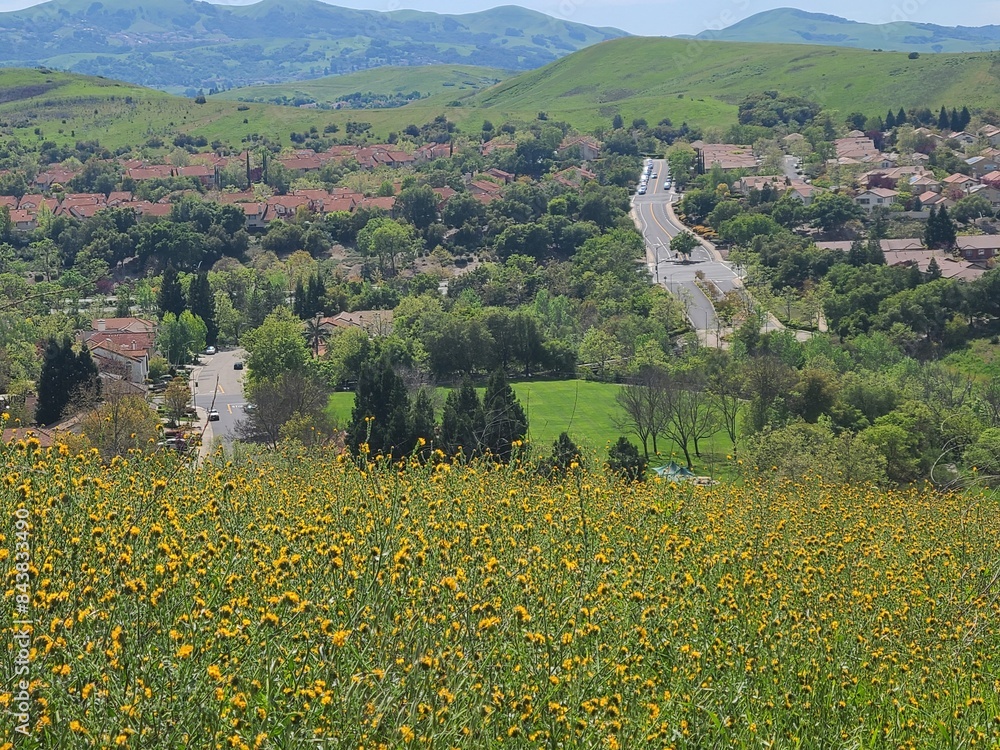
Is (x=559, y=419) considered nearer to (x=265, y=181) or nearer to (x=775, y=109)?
(x=265, y=181)

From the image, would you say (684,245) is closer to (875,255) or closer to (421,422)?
(875,255)

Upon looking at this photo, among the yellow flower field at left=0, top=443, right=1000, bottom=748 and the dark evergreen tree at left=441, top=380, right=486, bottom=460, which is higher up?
the yellow flower field at left=0, top=443, right=1000, bottom=748

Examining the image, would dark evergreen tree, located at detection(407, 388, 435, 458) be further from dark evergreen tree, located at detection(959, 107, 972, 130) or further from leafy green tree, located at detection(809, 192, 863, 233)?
dark evergreen tree, located at detection(959, 107, 972, 130)

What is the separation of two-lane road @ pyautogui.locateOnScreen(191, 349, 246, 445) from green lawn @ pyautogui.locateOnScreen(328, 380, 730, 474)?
13.6 feet

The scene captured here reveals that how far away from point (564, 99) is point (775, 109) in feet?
138

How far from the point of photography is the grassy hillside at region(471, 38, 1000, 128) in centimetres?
12781

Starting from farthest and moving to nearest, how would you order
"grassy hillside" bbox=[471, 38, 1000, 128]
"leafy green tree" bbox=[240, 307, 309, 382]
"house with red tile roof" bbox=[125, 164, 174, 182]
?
"grassy hillside" bbox=[471, 38, 1000, 128], "house with red tile roof" bbox=[125, 164, 174, 182], "leafy green tree" bbox=[240, 307, 309, 382]

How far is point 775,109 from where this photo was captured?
128625 mm

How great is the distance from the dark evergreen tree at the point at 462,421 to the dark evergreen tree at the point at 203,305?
33.4 meters

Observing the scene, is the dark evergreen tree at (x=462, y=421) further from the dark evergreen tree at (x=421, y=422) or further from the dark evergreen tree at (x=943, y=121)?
the dark evergreen tree at (x=943, y=121)

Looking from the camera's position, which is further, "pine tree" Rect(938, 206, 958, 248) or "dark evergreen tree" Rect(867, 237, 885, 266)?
"pine tree" Rect(938, 206, 958, 248)

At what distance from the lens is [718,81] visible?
159 metres

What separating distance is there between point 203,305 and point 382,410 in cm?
3348

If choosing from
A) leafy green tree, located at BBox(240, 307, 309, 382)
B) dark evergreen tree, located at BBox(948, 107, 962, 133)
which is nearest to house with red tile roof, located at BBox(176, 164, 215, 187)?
leafy green tree, located at BBox(240, 307, 309, 382)
